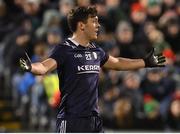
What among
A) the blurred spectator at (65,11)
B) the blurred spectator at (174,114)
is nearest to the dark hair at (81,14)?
the blurred spectator at (174,114)

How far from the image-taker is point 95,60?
24.3 ft

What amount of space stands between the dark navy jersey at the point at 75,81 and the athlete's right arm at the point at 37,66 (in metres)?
0.10

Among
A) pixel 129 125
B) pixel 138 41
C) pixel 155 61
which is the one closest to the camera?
pixel 155 61

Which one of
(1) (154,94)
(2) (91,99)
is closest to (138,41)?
(1) (154,94)

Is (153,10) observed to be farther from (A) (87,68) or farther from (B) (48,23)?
(A) (87,68)

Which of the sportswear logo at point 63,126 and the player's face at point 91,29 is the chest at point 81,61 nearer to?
the player's face at point 91,29

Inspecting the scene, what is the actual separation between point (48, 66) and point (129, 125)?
554 centimetres

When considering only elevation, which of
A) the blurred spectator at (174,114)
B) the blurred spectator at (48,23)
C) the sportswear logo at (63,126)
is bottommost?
the sportswear logo at (63,126)

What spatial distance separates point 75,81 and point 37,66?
477 millimetres

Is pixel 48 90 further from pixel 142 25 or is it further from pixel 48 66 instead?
pixel 48 66

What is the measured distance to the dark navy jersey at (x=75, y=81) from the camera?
7.21 metres

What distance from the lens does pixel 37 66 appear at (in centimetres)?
698

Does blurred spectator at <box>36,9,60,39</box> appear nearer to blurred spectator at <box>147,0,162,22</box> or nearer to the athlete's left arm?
blurred spectator at <box>147,0,162,22</box>

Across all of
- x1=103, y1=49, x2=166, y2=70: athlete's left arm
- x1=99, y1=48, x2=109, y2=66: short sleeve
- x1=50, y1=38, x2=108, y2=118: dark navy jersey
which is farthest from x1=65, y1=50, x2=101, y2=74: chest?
x1=103, y1=49, x2=166, y2=70: athlete's left arm
